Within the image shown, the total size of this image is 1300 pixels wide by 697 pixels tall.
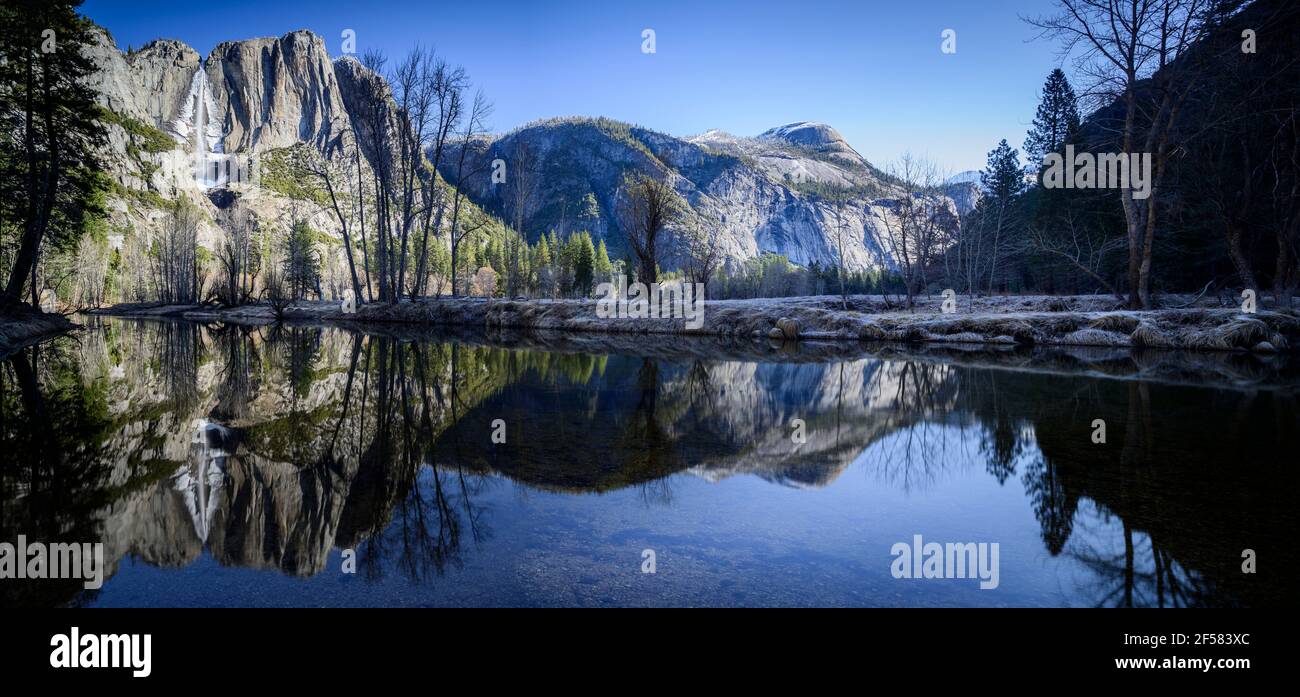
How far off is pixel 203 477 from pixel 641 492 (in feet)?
9.77

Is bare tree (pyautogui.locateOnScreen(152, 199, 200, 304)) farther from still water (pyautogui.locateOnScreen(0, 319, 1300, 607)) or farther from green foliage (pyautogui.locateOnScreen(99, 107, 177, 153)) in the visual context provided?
green foliage (pyautogui.locateOnScreen(99, 107, 177, 153))

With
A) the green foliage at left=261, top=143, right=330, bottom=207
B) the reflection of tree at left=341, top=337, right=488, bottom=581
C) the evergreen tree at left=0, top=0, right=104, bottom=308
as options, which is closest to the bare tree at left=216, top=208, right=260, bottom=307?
the evergreen tree at left=0, top=0, right=104, bottom=308

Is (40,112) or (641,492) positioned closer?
(641,492)

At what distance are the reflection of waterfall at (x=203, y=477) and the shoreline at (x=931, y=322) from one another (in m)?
17.9

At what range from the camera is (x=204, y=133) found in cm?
Answer: 17412

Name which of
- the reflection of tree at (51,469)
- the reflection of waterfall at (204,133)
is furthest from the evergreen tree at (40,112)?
the reflection of waterfall at (204,133)

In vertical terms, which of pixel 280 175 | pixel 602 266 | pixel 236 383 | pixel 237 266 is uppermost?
pixel 280 175

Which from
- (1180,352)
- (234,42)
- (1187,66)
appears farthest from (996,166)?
(234,42)

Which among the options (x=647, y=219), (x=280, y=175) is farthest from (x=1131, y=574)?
(x=280, y=175)

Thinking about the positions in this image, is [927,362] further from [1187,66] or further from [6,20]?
[6,20]

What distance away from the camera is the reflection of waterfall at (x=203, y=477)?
A: 3.26 metres

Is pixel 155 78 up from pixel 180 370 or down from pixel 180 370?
up

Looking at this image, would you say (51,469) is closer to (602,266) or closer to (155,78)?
(602,266)

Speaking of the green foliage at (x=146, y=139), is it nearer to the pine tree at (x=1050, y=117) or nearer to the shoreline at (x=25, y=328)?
the shoreline at (x=25, y=328)
